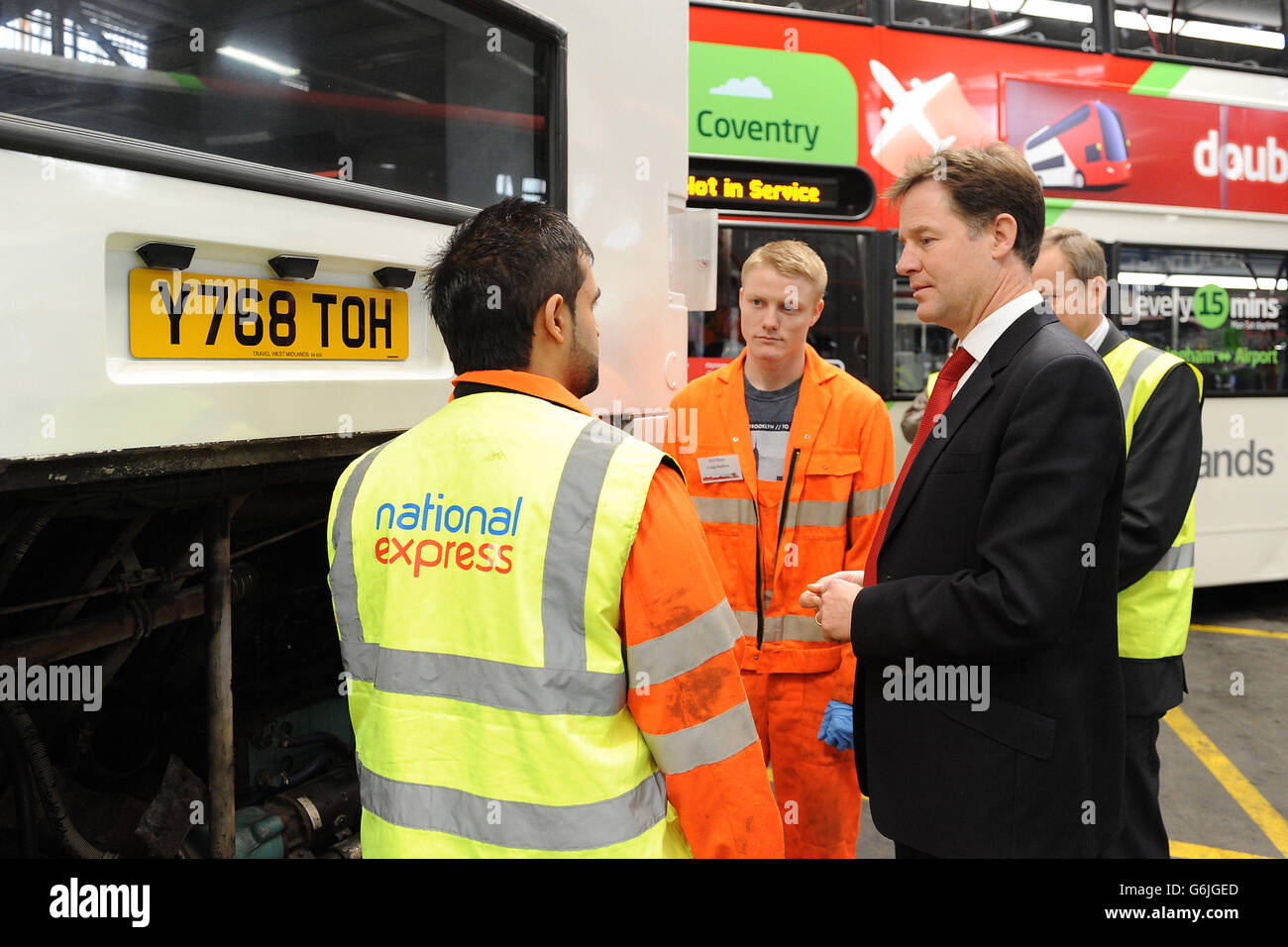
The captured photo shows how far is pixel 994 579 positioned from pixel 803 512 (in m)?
1.25

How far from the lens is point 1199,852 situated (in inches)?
149

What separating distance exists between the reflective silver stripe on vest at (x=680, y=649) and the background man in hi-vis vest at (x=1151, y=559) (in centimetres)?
146

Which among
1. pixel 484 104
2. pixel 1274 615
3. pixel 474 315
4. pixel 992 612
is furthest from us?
pixel 1274 615

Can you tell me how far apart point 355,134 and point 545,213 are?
620 mm

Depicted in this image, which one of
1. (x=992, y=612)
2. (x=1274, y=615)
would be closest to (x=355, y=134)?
(x=992, y=612)

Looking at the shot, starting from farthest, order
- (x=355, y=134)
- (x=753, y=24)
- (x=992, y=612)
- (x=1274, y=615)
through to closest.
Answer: (x=1274, y=615) → (x=753, y=24) → (x=355, y=134) → (x=992, y=612)

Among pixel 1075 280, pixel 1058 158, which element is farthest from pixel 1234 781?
pixel 1058 158

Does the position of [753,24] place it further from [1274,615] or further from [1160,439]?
[1274,615]

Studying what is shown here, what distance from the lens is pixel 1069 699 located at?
65.6 inches

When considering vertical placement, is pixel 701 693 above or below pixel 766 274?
below

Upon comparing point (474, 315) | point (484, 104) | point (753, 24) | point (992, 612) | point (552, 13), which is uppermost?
point (753, 24)

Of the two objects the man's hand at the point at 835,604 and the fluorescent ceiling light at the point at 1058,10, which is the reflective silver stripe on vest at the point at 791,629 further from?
the fluorescent ceiling light at the point at 1058,10

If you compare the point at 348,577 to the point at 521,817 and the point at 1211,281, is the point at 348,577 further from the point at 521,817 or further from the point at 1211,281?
the point at 1211,281

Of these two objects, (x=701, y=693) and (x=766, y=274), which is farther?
(x=766, y=274)
